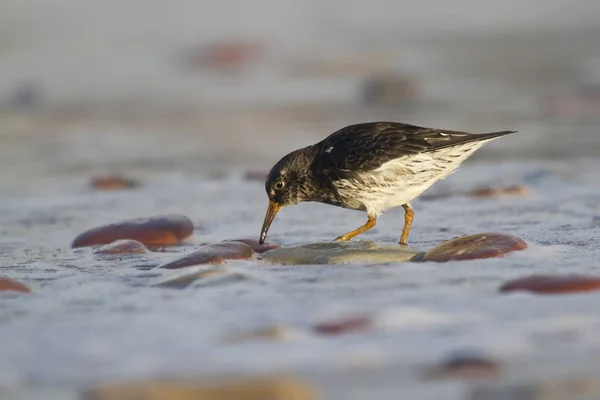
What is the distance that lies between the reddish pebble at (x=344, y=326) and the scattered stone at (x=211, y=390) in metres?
0.60

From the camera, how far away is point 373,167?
24.0 feet

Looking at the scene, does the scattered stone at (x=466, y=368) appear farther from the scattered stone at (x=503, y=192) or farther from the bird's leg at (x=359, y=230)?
the scattered stone at (x=503, y=192)

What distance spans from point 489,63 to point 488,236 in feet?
38.1

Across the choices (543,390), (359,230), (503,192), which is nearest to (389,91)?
(503,192)

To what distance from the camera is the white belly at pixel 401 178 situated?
288 inches

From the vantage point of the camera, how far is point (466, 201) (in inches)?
344

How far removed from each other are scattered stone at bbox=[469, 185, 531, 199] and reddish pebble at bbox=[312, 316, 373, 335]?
13.7 feet

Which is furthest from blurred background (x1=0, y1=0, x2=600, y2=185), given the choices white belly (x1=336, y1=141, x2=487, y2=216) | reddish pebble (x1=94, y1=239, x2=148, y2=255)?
reddish pebble (x1=94, y1=239, x2=148, y2=255)

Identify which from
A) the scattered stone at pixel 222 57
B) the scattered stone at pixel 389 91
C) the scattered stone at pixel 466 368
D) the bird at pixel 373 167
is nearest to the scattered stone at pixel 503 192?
the bird at pixel 373 167

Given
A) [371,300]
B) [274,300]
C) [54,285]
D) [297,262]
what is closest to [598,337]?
[371,300]

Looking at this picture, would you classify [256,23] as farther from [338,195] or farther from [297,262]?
[297,262]

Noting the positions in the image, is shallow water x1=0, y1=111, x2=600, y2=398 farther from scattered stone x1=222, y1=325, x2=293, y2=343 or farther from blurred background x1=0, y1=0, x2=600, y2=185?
blurred background x1=0, y1=0, x2=600, y2=185

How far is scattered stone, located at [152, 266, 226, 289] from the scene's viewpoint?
566 centimetres

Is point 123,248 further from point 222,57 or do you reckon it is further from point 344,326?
point 222,57
